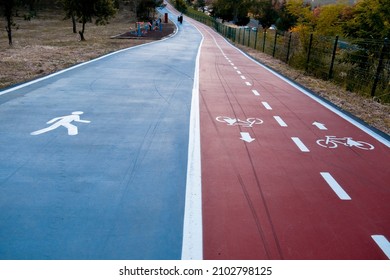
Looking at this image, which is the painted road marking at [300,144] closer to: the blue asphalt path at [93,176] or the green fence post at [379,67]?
the blue asphalt path at [93,176]

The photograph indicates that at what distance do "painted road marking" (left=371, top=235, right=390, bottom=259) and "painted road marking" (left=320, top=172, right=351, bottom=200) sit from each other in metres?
0.91

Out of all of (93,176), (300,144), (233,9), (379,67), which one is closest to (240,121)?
(300,144)

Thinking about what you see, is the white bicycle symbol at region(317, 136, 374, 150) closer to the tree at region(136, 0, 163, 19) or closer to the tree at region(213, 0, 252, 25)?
the tree at region(136, 0, 163, 19)

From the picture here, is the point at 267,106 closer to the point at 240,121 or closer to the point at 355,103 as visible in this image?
the point at 240,121

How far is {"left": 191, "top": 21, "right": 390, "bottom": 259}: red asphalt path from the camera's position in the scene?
3793 mm

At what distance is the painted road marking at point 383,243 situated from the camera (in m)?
3.75

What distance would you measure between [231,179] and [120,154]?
6.23 ft

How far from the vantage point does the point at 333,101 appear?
36.2 ft

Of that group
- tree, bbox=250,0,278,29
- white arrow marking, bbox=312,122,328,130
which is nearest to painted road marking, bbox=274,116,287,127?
white arrow marking, bbox=312,122,328,130

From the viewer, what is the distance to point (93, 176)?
16.9 ft

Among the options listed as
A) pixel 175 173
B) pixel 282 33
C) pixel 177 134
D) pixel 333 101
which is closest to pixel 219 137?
pixel 177 134

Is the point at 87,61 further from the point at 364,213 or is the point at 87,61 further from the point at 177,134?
the point at 364,213

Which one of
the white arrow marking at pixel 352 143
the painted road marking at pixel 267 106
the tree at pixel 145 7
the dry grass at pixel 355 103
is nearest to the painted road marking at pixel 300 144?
the white arrow marking at pixel 352 143

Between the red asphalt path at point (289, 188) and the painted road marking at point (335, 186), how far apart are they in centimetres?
2
